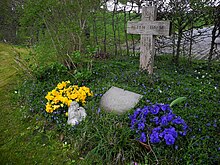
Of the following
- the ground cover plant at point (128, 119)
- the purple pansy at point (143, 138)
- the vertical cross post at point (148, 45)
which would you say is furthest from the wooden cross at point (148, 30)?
the purple pansy at point (143, 138)

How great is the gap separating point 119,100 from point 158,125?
86 centimetres

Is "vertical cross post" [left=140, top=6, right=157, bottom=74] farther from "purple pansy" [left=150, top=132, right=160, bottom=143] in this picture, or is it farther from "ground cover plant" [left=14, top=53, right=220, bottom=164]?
"purple pansy" [left=150, top=132, right=160, bottom=143]

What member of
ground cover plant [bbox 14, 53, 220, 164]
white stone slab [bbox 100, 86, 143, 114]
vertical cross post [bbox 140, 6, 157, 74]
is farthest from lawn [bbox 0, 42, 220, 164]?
vertical cross post [bbox 140, 6, 157, 74]

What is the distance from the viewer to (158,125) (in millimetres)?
2123

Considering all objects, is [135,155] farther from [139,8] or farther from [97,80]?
[139,8]

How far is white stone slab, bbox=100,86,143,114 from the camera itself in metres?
2.75

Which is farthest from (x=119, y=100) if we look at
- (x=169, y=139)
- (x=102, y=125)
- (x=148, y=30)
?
(x=148, y=30)

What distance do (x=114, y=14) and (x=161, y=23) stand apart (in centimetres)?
253

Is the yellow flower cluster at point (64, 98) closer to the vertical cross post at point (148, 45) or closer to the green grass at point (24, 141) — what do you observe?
the green grass at point (24, 141)

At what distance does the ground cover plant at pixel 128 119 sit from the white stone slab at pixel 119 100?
4.3 inches

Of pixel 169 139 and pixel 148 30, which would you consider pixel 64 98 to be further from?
pixel 148 30

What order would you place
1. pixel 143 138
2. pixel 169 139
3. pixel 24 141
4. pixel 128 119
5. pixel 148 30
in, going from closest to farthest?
1. pixel 169 139
2. pixel 143 138
3. pixel 128 119
4. pixel 24 141
5. pixel 148 30

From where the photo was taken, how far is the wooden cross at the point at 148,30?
3.76 metres

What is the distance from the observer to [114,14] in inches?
233
